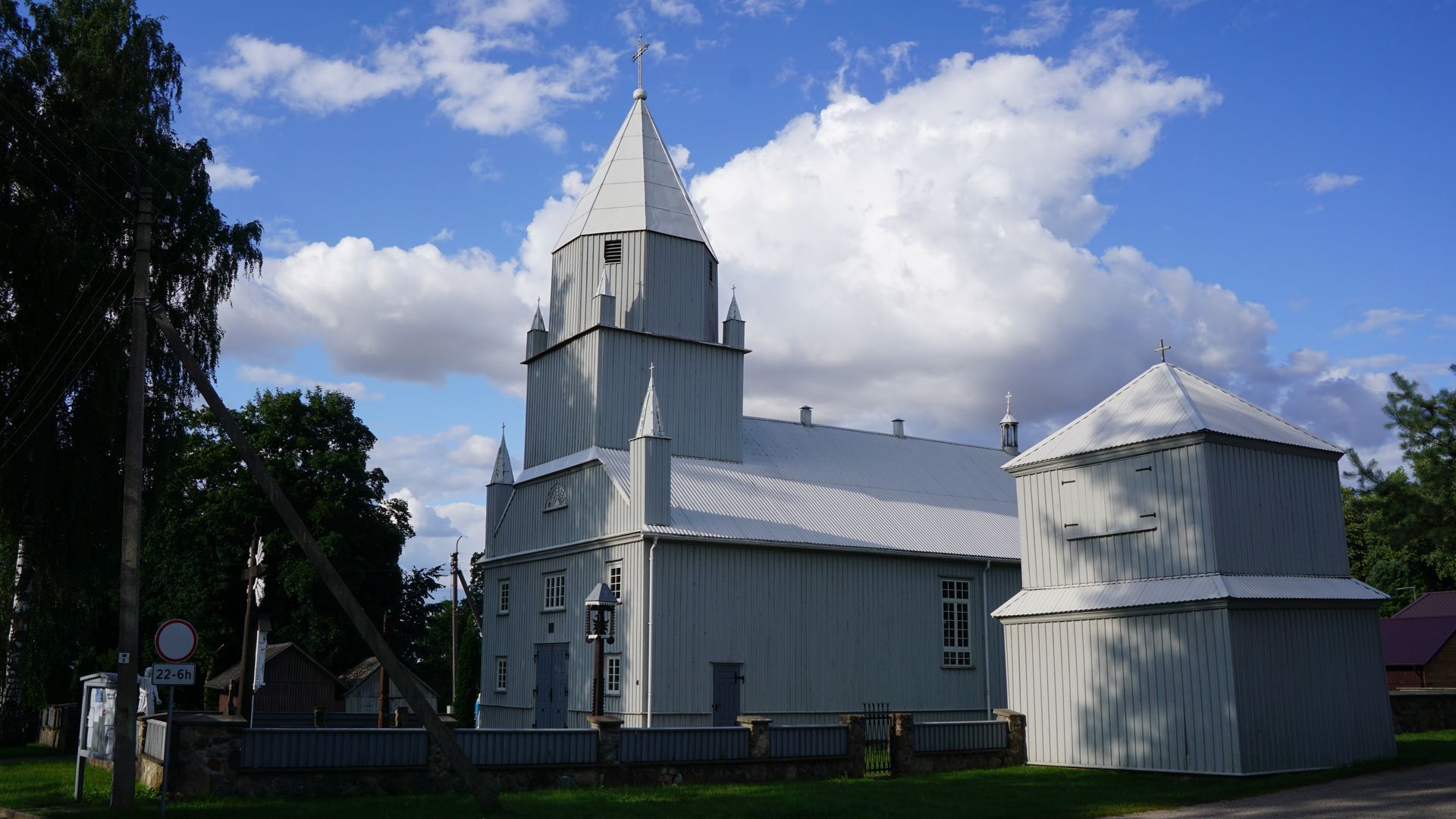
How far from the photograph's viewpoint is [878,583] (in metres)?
29.4

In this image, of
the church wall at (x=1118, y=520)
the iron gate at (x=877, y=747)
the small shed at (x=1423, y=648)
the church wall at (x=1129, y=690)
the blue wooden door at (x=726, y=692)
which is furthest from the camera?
the small shed at (x=1423, y=648)

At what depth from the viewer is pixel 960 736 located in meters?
22.1

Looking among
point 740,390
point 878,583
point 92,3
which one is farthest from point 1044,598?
point 92,3

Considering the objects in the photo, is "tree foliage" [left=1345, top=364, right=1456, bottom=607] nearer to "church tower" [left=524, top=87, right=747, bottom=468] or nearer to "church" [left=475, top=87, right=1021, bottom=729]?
"church" [left=475, top=87, right=1021, bottom=729]

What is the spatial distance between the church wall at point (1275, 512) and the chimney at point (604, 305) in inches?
589

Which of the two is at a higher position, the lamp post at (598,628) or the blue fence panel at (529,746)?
the lamp post at (598,628)

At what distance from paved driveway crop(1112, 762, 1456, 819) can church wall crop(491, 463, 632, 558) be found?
46.7 feet

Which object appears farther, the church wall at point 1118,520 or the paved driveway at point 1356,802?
the church wall at point 1118,520

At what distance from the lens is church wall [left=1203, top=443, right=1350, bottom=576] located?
70.0 ft

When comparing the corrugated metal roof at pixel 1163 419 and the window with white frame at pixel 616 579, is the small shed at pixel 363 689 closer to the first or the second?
the window with white frame at pixel 616 579

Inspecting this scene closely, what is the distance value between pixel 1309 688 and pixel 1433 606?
108 ft

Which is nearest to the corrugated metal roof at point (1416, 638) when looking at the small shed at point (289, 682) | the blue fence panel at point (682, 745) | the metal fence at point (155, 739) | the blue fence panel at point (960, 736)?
the blue fence panel at point (960, 736)

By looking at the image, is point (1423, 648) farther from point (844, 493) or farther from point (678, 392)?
point (678, 392)

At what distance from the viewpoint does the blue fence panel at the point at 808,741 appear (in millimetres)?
20094
